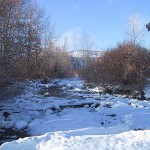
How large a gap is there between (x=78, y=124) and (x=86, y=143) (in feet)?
20.3

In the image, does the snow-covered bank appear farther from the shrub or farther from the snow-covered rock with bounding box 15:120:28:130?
the shrub

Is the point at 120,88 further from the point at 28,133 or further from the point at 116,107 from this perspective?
the point at 28,133

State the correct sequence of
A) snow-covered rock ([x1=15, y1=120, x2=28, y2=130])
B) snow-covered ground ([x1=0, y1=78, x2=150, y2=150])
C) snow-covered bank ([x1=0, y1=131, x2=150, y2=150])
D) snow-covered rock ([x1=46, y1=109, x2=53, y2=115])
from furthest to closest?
snow-covered rock ([x1=46, y1=109, x2=53, y2=115]) < snow-covered rock ([x1=15, y1=120, x2=28, y2=130]) < snow-covered ground ([x1=0, y1=78, x2=150, y2=150]) < snow-covered bank ([x1=0, y1=131, x2=150, y2=150])

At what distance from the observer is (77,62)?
87.1m

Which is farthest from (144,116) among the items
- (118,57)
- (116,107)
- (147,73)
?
(118,57)

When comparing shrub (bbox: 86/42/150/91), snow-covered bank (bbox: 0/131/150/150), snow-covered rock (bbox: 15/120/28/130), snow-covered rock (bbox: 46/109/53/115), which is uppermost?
shrub (bbox: 86/42/150/91)

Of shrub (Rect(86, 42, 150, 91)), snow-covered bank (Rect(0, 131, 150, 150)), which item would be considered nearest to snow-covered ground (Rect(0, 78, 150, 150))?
snow-covered bank (Rect(0, 131, 150, 150))

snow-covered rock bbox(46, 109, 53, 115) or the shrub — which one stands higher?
the shrub

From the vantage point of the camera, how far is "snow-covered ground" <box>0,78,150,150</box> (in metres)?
8.90

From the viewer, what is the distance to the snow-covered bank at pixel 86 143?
27.6 feet

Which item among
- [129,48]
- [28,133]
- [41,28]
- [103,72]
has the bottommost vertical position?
[28,133]

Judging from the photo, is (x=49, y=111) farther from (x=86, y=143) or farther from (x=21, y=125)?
(x=86, y=143)

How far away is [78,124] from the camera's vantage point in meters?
15.0

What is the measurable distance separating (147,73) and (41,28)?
19.9 meters
